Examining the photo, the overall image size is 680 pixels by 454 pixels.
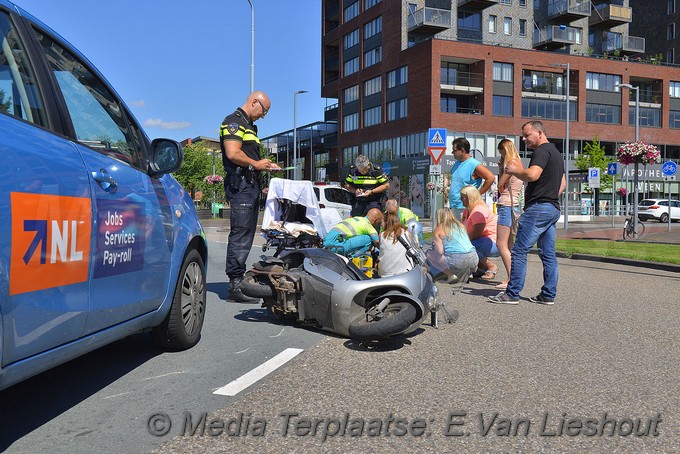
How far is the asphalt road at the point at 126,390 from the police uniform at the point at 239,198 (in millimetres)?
1324

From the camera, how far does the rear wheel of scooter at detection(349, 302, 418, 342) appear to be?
456cm

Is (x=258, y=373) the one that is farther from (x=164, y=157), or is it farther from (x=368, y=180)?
(x=368, y=180)

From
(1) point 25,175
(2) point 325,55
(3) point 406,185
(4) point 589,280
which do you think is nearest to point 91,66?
(1) point 25,175

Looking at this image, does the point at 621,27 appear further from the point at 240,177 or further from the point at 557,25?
the point at 240,177

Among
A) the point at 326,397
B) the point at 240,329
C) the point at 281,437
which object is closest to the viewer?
the point at 281,437

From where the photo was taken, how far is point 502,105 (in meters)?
52.5

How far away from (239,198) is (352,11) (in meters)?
59.7

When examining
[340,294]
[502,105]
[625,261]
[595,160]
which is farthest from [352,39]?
[340,294]

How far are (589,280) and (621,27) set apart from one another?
61.3 meters

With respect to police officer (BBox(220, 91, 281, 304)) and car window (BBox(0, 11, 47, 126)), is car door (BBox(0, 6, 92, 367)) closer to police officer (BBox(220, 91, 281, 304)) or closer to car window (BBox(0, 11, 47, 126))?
car window (BBox(0, 11, 47, 126))

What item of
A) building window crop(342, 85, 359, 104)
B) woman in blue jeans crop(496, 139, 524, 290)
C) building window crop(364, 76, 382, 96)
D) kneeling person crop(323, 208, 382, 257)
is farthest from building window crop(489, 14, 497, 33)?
kneeling person crop(323, 208, 382, 257)

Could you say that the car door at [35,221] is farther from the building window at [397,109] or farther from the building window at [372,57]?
the building window at [372,57]

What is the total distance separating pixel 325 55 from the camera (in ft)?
227

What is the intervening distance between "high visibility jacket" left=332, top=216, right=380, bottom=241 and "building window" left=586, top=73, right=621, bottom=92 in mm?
53146
